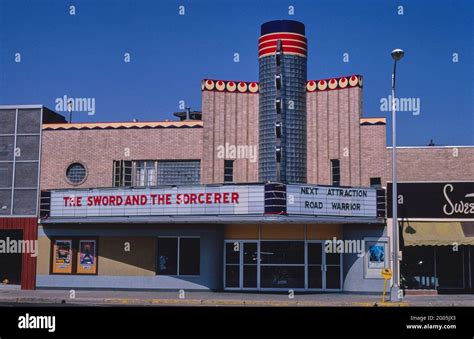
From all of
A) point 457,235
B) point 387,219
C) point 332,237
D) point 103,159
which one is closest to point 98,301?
point 103,159

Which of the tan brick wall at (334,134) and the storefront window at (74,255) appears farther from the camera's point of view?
the storefront window at (74,255)

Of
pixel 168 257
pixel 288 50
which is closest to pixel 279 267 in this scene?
pixel 168 257

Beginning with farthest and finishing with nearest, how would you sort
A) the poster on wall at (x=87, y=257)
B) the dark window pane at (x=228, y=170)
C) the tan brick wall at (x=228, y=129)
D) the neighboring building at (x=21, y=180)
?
the dark window pane at (x=228, y=170) < the tan brick wall at (x=228, y=129) < the neighboring building at (x=21, y=180) < the poster on wall at (x=87, y=257)

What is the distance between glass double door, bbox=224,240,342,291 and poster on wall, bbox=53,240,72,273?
24.4 ft

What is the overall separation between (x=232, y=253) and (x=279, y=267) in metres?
2.27

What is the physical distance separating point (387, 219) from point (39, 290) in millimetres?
16308

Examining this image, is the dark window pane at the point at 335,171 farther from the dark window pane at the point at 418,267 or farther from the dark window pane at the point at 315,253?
the dark window pane at the point at 418,267

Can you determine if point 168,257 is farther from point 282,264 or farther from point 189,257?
point 282,264

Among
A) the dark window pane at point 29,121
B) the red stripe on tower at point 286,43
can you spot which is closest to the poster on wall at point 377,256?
the red stripe on tower at point 286,43

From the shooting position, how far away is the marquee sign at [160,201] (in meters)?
29.2

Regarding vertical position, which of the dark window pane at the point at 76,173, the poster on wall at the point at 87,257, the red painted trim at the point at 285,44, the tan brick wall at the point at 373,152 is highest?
the red painted trim at the point at 285,44

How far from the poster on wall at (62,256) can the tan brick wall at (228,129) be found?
23.4 feet

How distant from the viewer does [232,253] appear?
106ft

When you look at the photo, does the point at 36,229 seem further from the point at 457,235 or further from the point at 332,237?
the point at 457,235
